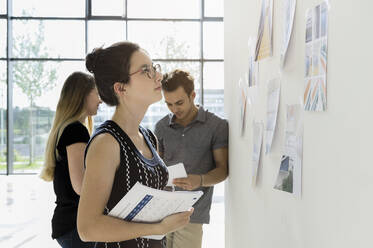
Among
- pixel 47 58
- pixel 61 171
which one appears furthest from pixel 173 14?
pixel 61 171

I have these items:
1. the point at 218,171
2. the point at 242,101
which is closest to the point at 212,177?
the point at 218,171

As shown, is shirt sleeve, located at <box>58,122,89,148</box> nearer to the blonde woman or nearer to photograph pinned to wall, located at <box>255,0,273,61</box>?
the blonde woman

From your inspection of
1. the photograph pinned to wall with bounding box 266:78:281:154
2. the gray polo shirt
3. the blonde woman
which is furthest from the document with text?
the gray polo shirt

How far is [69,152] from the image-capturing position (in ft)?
8.25

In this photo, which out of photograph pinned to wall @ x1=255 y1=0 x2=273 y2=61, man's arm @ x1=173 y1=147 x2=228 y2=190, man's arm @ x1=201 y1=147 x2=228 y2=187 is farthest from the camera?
man's arm @ x1=201 y1=147 x2=228 y2=187

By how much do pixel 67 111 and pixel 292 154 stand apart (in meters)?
1.41

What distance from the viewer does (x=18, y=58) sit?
8289 millimetres

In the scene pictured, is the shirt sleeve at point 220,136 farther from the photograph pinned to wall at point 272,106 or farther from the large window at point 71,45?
the large window at point 71,45

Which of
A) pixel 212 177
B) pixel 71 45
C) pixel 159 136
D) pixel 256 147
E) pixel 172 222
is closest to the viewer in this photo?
pixel 172 222

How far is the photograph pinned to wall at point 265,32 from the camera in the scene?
1982mm

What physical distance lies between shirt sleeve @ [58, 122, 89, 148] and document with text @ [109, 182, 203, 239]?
908mm

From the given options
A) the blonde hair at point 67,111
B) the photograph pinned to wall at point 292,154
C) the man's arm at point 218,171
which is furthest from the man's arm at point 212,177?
the photograph pinned to wall at point 292,154

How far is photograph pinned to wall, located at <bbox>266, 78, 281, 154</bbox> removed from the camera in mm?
1875

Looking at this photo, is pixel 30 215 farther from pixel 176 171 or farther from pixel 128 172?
pixel 128 172
